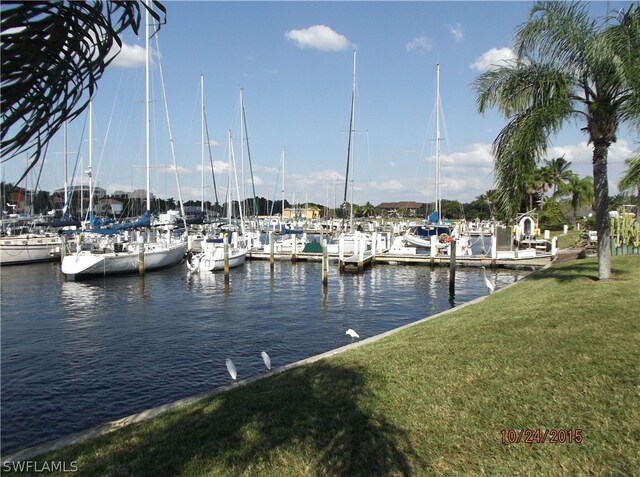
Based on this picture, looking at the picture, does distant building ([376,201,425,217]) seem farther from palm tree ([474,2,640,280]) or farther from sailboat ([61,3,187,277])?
palm tree ([474,2,640,280])

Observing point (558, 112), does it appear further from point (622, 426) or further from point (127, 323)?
point (127, 323)

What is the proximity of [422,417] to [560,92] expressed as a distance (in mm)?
12417

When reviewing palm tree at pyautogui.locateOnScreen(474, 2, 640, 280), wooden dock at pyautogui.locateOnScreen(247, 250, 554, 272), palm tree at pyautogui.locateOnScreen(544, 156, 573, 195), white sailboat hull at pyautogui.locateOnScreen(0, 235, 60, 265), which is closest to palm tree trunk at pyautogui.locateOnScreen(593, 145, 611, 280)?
palm tree at pyautogui.locateOnScreen(474, 2, 640, 280)

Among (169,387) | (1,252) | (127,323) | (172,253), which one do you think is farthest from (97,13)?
(1,252)

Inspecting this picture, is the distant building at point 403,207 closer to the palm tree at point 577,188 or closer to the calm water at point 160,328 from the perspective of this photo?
the palm tree at point 577,188

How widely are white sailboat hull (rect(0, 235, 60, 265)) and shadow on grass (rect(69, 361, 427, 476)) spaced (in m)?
39.1

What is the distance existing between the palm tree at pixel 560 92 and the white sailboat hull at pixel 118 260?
25450 mm

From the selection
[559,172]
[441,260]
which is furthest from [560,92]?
[559,172]

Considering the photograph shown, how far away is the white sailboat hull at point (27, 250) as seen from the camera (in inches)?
1577

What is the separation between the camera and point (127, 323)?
1956 cm

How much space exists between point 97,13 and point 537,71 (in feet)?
49.6

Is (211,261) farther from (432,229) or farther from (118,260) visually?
(432,229)

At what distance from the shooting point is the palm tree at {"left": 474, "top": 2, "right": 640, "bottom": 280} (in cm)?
1402
